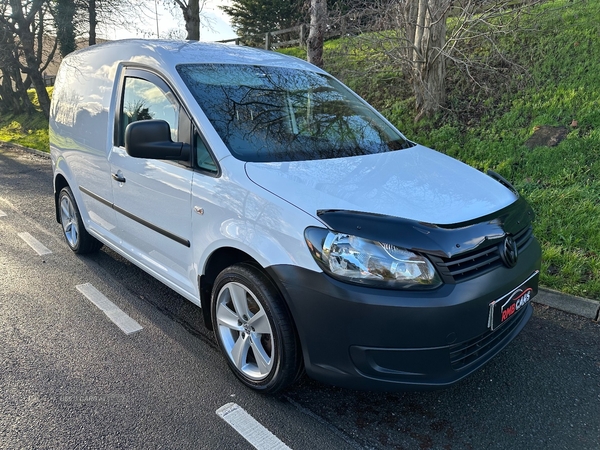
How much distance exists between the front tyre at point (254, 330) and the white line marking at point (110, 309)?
884 mm

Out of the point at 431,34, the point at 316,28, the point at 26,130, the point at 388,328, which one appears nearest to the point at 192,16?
the point at 316,28

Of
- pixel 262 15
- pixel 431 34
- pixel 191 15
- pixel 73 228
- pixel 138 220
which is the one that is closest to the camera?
pixel 138 220

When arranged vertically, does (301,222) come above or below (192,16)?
below

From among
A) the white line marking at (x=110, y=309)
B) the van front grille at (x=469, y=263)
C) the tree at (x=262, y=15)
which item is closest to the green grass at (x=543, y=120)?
the van front grille at (x=469, y=263)

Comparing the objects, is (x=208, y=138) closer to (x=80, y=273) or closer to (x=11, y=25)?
(x=80, y=273)

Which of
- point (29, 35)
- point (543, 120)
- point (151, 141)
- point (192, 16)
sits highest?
point (29, 35)

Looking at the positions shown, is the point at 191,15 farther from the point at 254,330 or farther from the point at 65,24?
the point at 254,330

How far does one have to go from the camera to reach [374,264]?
7.08 ft

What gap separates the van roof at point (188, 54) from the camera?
323cm

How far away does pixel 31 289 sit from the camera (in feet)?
13.4

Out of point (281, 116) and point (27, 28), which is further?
point (27, 28)

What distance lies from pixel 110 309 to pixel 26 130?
58.0 feet

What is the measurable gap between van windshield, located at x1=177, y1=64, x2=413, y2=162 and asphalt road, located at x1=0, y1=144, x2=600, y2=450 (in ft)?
4.67

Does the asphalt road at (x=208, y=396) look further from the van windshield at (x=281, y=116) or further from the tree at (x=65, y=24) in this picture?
the tree at (x=65, y=24)
